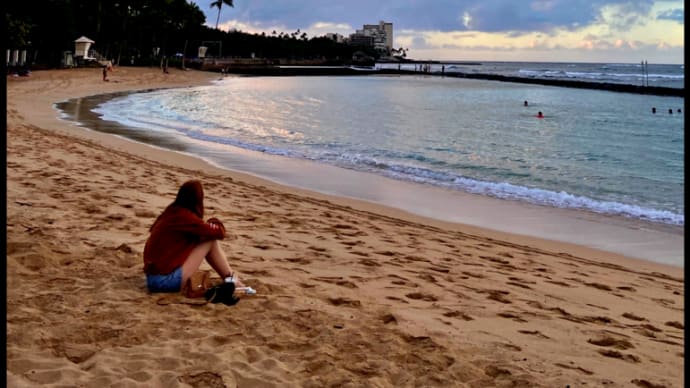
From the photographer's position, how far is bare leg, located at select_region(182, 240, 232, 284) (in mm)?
4641

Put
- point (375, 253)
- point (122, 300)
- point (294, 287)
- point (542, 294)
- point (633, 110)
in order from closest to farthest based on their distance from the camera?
point (122, 300), point (294, 287), point (542, 294), point (375, 253), point (633, 110)

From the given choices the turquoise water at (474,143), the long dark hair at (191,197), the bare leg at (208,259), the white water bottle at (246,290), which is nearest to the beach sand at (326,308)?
the white water bottle at (246,290)

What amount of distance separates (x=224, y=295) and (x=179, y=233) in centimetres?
57

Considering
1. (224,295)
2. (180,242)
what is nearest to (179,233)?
(180,242)

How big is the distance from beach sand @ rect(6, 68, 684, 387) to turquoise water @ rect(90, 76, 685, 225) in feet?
16.2

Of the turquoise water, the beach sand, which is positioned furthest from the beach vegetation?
the beach sand

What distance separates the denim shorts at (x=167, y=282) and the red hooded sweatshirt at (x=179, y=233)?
0.10 ft

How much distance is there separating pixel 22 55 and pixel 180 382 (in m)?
56.7

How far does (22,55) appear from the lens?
52.1 meters

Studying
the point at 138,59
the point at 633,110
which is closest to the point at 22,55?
the point at 138,59

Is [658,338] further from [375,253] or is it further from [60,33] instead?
[60,33]

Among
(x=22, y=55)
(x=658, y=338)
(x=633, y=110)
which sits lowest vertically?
(x=658, y=338)

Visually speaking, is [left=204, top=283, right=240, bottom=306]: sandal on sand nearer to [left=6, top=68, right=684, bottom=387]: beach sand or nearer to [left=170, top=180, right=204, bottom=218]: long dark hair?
[left=6, top=68, right=684, bottom=387]: beach sand

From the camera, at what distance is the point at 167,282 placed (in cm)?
462
